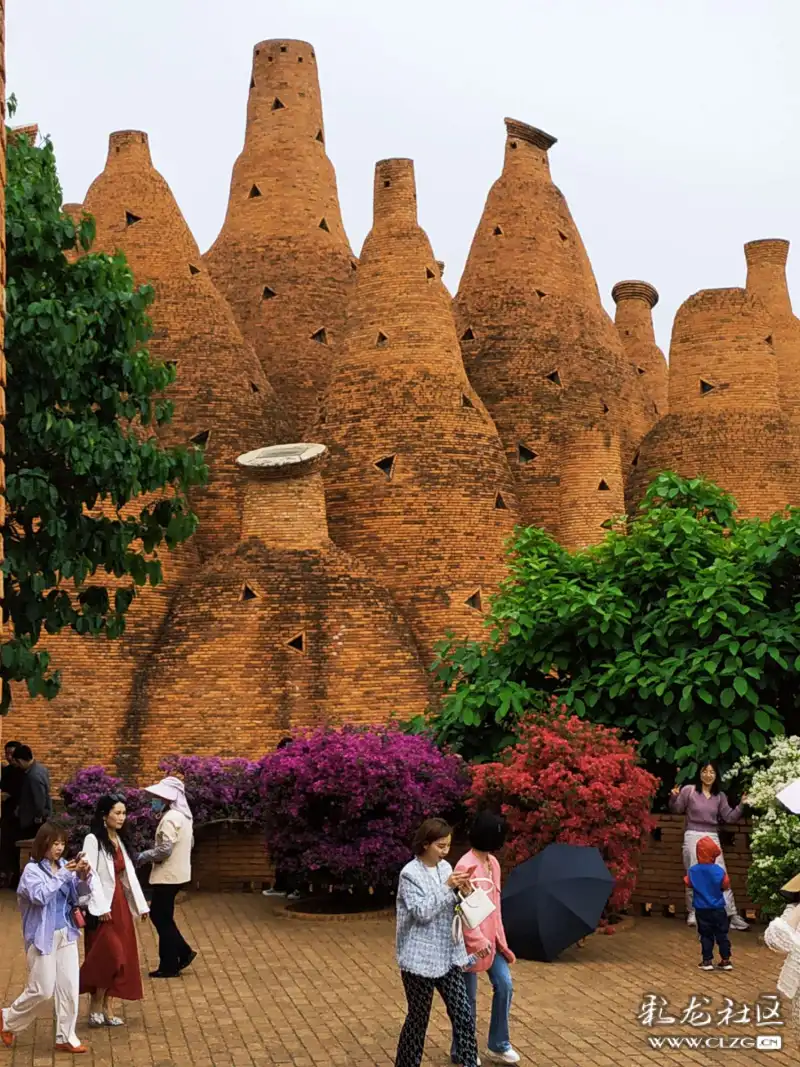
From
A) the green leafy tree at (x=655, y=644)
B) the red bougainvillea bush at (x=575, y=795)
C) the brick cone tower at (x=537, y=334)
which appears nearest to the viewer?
the red bougainvillea bush at (x=575, y=795)

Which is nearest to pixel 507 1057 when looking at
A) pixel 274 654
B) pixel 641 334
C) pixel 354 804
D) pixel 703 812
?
pixel 703 812

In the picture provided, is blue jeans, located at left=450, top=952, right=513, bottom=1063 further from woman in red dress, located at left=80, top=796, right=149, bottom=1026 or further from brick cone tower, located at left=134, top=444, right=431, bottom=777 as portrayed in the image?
brick cone tower, located at left=134, top=444, right=431, bottom=777

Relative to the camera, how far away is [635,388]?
29484mm

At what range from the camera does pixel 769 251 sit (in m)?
32.1

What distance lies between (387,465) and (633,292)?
14651 mm

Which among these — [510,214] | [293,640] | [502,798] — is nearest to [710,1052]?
[502,798]

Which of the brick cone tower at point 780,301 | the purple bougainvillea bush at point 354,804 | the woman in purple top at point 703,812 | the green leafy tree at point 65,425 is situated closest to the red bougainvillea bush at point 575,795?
the woman in purple top at point 703,812

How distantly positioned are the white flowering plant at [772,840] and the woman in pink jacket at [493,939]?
3.68m

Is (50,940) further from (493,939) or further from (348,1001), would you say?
(493,939)

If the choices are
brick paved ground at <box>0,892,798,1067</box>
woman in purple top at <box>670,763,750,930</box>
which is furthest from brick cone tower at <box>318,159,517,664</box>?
woman in purple top at <box>670,763,750,930</box>

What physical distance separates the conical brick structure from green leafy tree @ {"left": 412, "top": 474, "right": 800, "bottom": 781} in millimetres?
20416

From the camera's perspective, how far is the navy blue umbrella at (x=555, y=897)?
988 centimetres

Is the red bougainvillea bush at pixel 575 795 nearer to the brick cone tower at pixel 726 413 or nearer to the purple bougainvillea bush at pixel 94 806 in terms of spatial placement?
the purple bougainvillea bush at pixel 94 806

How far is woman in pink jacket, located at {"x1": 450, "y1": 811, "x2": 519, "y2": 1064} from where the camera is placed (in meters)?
7.52
